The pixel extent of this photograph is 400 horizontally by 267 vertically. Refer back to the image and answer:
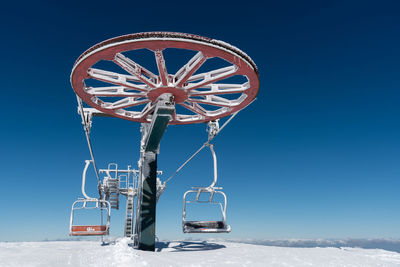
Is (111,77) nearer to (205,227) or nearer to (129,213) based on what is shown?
(205,227)

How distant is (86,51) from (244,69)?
429 centimetres

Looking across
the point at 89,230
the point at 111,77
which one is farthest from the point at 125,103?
the point at 89,230

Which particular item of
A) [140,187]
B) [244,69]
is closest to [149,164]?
[140,187]

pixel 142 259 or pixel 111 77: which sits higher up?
pixel 111 77

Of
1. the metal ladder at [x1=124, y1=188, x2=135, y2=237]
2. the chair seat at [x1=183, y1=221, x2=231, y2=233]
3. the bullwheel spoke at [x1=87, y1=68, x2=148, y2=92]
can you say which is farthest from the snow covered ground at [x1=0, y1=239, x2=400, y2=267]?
the metal ladder at [x1=124, y1=188, x2=135, y2=237]

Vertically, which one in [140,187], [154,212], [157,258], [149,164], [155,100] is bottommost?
[157,258]

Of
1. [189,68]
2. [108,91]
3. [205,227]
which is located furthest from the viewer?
[205,227]

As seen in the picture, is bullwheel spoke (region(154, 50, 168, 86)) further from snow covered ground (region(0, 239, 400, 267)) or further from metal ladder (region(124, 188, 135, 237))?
metal ladder (region(124, 188, 135, 237))

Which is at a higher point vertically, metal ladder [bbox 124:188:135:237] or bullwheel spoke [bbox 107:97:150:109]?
bullwheel spoke [bbox 107:97:150:109]

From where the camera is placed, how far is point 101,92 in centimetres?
1004

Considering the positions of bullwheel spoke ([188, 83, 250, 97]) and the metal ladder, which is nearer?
bullwheel spoke ([188, 83, 250, 97])

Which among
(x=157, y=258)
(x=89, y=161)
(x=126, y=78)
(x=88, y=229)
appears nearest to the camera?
(x=157, y=258)

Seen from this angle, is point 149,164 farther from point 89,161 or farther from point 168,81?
point 168,81

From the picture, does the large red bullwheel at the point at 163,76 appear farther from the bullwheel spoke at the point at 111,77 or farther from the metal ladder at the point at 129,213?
the metal ladder at the point at 129,213
